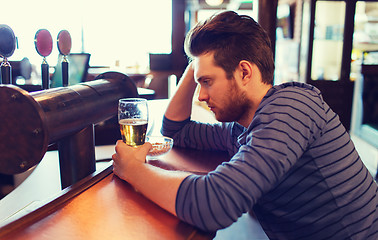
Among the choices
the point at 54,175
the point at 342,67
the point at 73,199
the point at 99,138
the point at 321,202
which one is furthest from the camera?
the point at 342,67

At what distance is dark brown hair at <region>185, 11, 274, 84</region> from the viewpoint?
3.39 ft

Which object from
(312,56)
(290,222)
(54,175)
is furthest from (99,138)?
Answer: (312,56)

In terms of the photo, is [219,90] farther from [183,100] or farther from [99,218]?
[99,218]

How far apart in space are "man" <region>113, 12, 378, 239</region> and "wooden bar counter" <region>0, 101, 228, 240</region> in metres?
0.03

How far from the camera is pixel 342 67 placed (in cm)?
525

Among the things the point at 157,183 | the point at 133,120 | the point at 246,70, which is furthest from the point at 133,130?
the point at 246,70

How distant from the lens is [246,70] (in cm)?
105

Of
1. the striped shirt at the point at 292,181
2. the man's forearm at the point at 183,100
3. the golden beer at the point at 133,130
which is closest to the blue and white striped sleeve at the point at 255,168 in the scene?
the striped shirt at the point at 292,181

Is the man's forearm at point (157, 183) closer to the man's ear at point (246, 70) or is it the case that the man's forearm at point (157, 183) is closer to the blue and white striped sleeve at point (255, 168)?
the blue and white striped sleeve at point (255, 168)

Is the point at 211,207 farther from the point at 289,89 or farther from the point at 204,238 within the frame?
the point at 289,89

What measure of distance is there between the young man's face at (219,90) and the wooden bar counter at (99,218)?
1.20 feet

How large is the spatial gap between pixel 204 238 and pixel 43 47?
86cm

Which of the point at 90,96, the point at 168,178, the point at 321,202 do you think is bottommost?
the point at 321,202

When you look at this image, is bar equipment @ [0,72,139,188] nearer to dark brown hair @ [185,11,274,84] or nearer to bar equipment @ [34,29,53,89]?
bar equipment @ [34,29,53,89]
